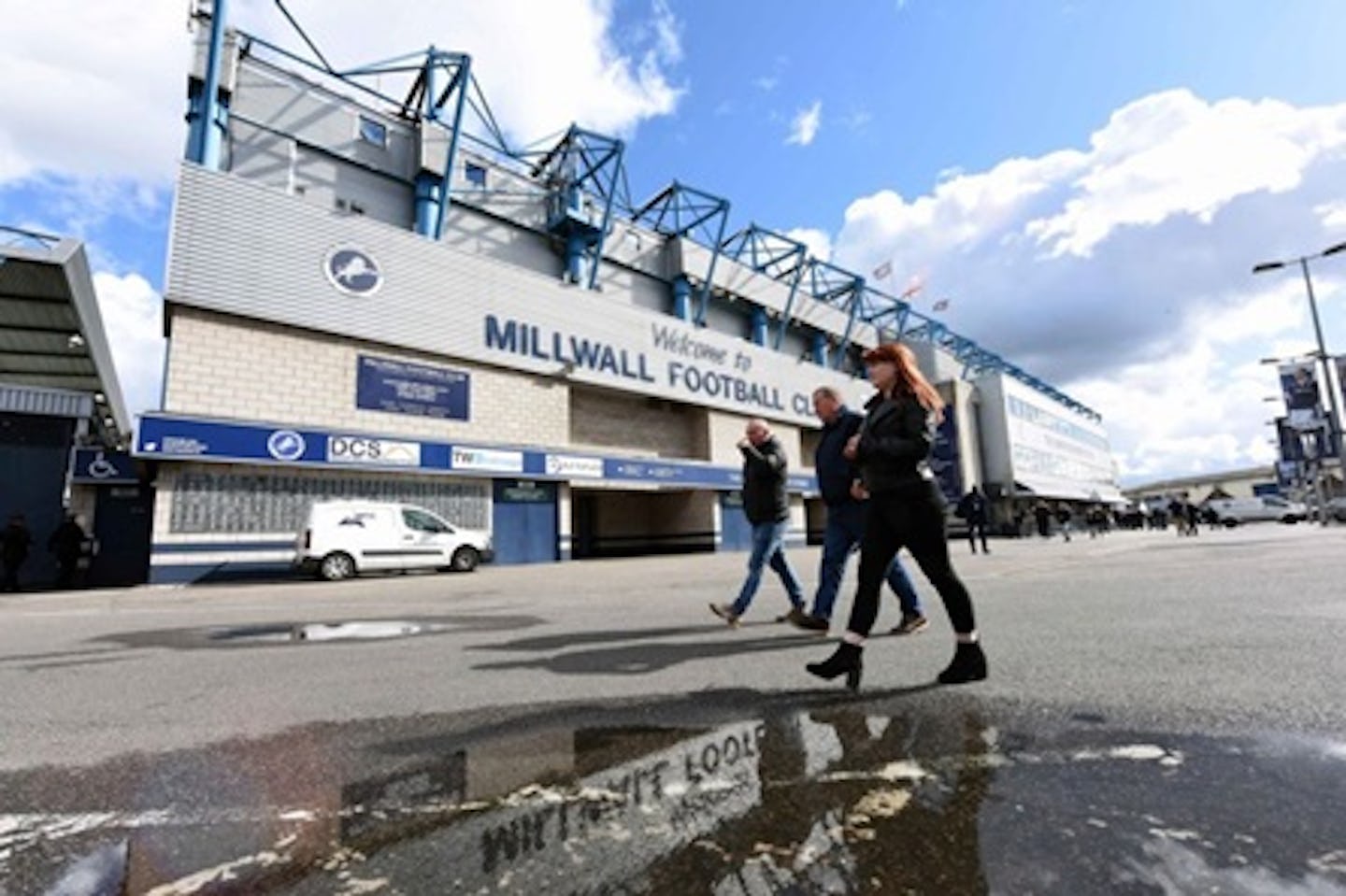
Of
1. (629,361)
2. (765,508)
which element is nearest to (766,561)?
(765,508)

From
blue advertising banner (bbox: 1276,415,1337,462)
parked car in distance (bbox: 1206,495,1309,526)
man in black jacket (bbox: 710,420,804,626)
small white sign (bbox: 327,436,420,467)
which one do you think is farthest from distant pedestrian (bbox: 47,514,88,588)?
blue advertising banner (bbox: 1276,415,1337,462)

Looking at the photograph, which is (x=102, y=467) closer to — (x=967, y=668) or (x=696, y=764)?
(x=696, y=764)

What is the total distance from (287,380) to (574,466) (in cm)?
873

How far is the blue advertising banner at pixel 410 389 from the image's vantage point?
18.8m

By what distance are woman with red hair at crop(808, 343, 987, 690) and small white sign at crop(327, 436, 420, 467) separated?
53.7ft

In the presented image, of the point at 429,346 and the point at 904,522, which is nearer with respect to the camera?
the point at 904,522

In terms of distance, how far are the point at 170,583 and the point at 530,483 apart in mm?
9575

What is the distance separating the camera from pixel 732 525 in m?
28.4

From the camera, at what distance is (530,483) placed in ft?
70.1

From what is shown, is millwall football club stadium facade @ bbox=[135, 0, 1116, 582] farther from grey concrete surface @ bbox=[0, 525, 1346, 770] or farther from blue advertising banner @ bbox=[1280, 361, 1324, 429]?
blue advertising banner @ bbox=[1280, 361, 1324, 429]

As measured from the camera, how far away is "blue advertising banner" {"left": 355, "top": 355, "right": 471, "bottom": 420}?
18844mm

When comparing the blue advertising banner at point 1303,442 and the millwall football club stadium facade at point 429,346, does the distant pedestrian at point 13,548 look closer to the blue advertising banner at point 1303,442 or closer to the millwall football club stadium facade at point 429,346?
the millwall football club stadium facade at point 429,346

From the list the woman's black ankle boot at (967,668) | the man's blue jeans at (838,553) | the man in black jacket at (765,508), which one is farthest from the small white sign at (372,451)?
the woman's black ankle boot at (967,668)

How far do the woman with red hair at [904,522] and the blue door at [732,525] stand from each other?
80.1 feet
